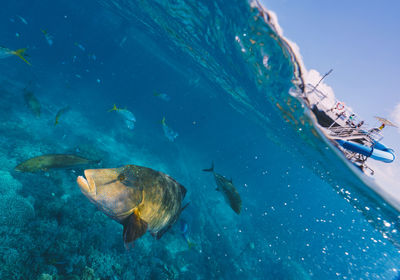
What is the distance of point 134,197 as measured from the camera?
2.25 metres

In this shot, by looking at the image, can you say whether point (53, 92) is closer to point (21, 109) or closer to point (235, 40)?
point (21, 109)

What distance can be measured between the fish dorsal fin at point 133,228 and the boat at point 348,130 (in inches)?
413

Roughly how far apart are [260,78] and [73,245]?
48.3 ft

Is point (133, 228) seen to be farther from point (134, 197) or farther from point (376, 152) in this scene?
point (376, 152)

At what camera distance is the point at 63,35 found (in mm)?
120562

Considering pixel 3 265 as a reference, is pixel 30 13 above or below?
below

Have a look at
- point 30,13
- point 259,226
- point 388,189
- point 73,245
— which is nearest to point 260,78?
point 388,189

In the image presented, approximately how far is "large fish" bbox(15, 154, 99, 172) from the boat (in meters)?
10.8

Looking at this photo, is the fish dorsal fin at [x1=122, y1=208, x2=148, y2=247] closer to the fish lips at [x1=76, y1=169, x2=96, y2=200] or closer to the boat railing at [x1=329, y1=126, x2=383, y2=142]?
the fish lips at [x1=76, y1=169, x2=96, y2=200]

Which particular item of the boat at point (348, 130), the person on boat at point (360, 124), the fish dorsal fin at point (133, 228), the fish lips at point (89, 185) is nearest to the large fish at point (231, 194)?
the fish dorsal fin at point (133, 228)

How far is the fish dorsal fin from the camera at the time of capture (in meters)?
1.93

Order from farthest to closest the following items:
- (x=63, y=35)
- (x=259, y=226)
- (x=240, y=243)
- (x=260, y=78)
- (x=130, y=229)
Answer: (x=63, y=35) → (x=259, y=226) → (x=240, y=243) → (x=260, y=78) → (x=130, y=229)

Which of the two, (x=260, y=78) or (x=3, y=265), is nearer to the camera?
(x=3, y=265)

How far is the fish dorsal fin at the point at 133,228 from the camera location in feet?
6.34
